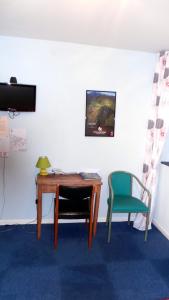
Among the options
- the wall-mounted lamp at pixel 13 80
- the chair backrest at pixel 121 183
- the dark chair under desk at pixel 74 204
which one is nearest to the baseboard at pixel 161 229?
the chair backrest at pixel 121 183

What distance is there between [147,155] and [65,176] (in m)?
1.18

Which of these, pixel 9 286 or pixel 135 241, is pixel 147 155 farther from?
pixel 9 286

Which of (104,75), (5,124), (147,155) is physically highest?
(104,75)

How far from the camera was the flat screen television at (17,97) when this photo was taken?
2969 millimetres

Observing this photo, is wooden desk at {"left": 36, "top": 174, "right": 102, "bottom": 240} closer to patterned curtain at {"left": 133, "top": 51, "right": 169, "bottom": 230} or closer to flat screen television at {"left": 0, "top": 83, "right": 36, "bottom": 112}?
patterned curtain at {"left": 133, "top": 51, "right": 169, "bottom": 230}

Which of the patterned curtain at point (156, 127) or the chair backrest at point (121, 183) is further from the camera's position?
the chair backrest at point (121, 183)

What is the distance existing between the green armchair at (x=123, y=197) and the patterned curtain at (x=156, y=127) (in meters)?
0.17

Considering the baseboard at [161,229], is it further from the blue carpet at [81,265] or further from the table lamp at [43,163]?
the table lamp at [43,163]

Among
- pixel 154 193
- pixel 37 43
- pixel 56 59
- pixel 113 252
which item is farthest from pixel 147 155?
pixel 37 43

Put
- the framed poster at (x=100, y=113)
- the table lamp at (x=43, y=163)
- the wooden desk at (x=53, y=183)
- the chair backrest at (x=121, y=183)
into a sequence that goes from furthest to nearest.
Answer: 1. the chair backrest at (x=121, y=183)
2. the framed poster at (x=100, y=113)
3. the table lamp at (x=43, y=163)
4. the wooden desk at (x=53, y=183)

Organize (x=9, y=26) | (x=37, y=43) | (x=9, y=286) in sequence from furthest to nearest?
(x=37, y=43)
(x=9, y=26)
(x=9, y=286)

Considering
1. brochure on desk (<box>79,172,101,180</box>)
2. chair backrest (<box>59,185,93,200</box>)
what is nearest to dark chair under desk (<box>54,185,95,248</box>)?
chair backrest (<box>59,185,93,200</box>)

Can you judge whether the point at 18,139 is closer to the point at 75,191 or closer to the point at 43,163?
the point at 43,163

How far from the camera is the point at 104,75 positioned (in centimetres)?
328
